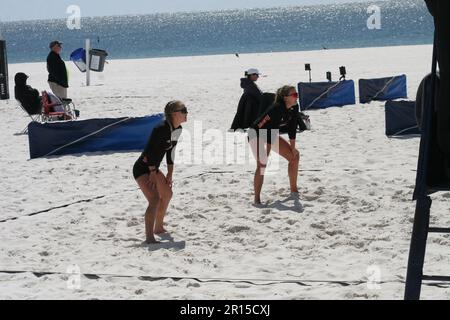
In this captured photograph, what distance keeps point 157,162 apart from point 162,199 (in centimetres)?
47

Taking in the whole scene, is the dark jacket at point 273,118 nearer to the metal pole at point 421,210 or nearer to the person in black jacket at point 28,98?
the metal pole at point 421,210

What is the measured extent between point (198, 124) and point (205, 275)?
863cm

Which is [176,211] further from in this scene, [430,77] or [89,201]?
[430,77]

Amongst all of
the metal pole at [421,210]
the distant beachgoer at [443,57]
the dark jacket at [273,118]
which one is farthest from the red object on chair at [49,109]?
the distant beachgoer at [443,57]

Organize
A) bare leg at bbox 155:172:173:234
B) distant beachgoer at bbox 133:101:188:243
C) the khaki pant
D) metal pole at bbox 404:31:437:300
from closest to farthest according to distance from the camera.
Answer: metal pole at bbox 404:31:437:300 → distant beachgoer at bbox 133:101:188:243 → bare leg at bbox 155:172:173:234 → the khaki pant

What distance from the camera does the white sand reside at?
601 centimetres

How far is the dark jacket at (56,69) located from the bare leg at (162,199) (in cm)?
881

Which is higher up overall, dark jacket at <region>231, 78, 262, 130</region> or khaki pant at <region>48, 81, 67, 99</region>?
dark jacket at <region>231, 78, 262, 130</region>

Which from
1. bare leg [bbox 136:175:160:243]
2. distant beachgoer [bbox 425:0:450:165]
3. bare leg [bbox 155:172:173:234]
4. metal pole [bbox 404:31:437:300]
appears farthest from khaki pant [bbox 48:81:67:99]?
distant beachgoer [bbox 425:0:450:165]

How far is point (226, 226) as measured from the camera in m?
7.77

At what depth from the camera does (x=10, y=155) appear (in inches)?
482

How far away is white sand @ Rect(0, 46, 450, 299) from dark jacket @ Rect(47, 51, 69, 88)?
2.58m

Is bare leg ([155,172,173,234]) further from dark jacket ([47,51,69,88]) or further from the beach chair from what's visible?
dark jacket ([47,51,69,88])
